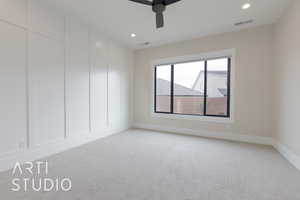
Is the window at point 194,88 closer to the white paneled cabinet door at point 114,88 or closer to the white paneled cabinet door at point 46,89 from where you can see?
the white paneled cabinet door at point 114,88

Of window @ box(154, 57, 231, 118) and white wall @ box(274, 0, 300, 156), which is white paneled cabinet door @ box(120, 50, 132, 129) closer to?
window @ box(154, 57, 231, 118)

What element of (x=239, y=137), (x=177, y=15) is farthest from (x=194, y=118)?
(x=177, y=15)

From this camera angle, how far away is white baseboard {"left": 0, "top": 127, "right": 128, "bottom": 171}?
2.30 meters

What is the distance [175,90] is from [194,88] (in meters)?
0.63

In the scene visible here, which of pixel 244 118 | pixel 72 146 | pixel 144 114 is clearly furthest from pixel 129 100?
pixel 244 118

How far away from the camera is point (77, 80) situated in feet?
11.2

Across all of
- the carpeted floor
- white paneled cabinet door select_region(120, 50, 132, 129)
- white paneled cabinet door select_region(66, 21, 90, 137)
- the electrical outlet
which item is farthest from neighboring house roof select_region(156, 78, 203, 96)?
the electrical outlet

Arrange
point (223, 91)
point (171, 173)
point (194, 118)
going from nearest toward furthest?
point (171, 173)
point (223, 91)
point (194, 118)

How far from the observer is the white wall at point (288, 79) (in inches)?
95.9

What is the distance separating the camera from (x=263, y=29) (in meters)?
3.47

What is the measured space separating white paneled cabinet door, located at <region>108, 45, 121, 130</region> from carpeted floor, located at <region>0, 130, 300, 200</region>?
47.2 inches

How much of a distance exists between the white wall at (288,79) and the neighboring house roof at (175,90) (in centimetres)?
186

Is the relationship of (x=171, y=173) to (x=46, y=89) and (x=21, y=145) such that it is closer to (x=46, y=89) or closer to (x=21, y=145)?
(x=21, y=145)

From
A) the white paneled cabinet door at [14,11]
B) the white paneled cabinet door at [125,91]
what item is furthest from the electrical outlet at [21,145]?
the white paneled cabinet door at [125,91]
